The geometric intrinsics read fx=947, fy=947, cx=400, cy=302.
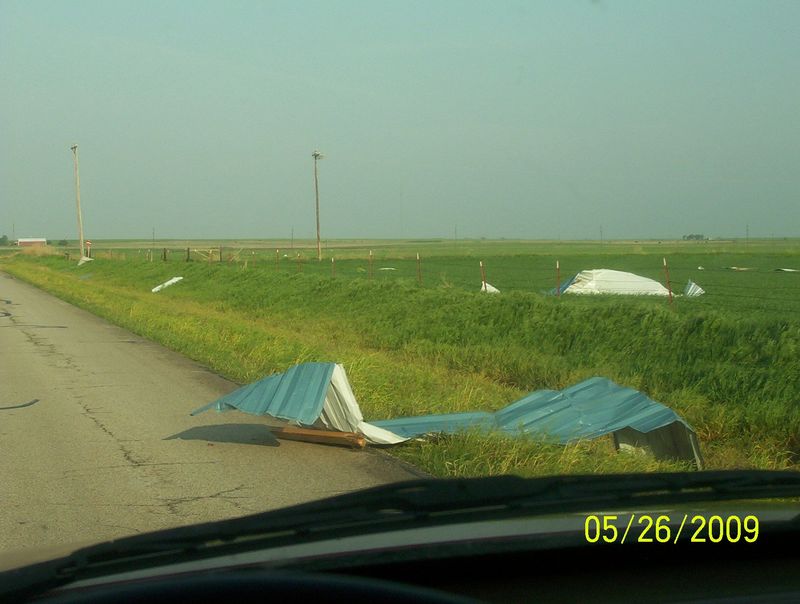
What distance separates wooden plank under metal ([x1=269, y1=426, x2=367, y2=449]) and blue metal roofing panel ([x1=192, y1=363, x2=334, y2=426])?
272 mm

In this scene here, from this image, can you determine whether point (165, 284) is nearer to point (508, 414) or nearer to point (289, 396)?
point (289, 396)

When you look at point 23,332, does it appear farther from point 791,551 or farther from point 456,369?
point 791,551

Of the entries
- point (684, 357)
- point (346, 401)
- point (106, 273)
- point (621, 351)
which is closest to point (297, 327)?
point (621, 351)

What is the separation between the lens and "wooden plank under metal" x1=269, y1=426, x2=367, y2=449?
7.64 metres

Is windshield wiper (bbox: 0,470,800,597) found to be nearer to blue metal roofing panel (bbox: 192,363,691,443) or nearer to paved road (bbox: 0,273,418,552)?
paved road (bbox: 0,273,418,552)

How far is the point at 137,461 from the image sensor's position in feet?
24.2

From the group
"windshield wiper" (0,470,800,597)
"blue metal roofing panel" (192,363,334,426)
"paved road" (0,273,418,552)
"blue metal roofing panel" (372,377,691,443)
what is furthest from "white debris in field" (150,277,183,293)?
"windshield wiper" (0,470,800,597)

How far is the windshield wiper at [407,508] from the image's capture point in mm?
2266

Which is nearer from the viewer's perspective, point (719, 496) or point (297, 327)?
point (719, 496)

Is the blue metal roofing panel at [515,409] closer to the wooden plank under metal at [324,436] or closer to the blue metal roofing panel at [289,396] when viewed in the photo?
the blue metal roofing panel at [289,396]

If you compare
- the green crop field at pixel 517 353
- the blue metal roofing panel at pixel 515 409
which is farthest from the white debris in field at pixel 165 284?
the blue metal roofing panel at pixel 515 409

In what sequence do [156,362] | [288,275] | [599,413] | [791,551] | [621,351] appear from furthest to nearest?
[288,275], [156,362], [621,351], [599,413], [791,551]

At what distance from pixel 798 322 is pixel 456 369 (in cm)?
455

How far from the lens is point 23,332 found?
19.1m
